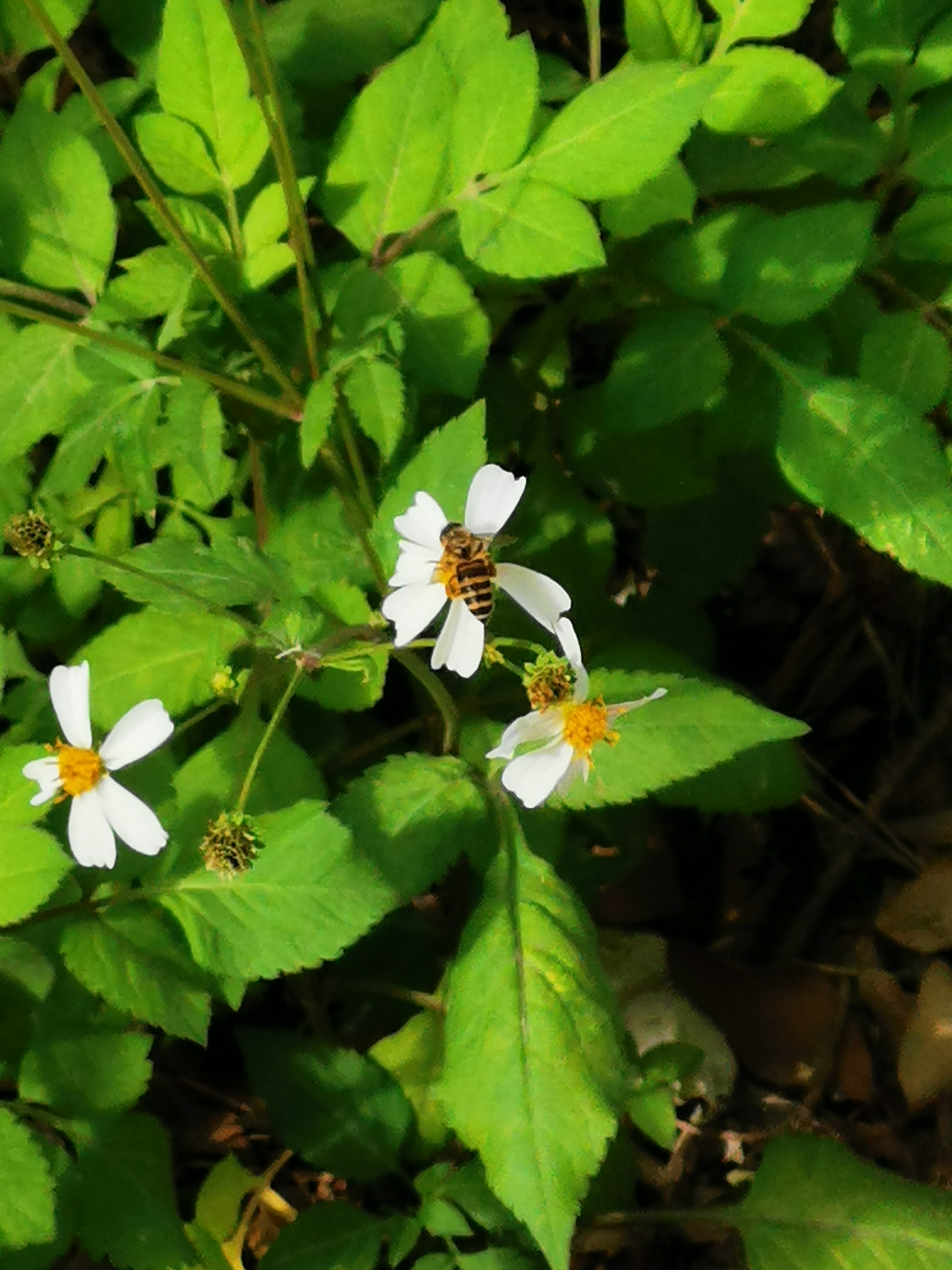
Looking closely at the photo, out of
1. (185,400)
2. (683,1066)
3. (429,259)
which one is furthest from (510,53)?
(683,1066)

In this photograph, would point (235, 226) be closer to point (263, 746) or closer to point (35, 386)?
point (35, 386)

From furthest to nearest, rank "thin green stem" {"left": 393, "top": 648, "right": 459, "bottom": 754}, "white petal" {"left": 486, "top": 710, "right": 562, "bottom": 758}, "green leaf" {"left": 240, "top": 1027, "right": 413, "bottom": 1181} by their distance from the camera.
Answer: "green leaf" {"left": 240, "top": 1027, "right": 413, "bottom": 1181} < "thin green stem" {"left": 393, "top": 648, "right": 459, "bottom": 754} < "white petal" {"left": 486, "top": 710, "right": 562, "bottom": 758}

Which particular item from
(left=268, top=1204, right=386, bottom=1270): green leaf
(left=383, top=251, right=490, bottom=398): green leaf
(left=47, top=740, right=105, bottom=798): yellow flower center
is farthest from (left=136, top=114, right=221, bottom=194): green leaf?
(left=268, top=1204, right=386, bottom=1270): green leaf

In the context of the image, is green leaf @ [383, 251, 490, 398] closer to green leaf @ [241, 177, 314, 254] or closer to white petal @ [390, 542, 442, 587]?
green leaf @ [241, 177, 314, 254]

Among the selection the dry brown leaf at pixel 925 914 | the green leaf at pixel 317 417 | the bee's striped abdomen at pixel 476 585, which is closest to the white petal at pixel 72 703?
the green leaf at pixel 317 417

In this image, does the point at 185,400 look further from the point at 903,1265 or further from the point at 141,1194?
the point at 903,1265

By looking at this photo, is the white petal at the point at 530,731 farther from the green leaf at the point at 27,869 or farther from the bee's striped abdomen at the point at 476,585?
the green leaf at the point at 27,869
